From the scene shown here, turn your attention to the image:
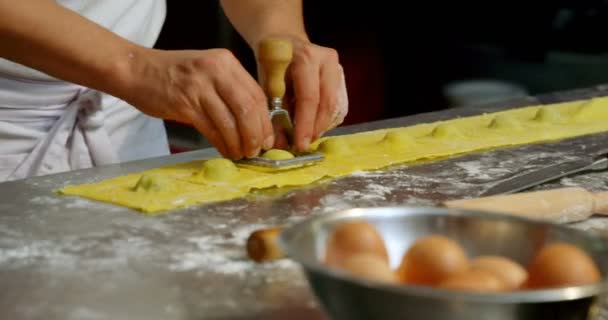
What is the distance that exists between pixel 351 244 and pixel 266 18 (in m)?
0.92

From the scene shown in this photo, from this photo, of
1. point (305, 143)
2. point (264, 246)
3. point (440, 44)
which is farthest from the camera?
point (440, 44)

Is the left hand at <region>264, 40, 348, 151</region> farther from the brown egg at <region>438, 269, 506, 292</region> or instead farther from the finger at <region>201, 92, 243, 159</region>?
the brown egg at <region>438, 269, 506, 292</region>

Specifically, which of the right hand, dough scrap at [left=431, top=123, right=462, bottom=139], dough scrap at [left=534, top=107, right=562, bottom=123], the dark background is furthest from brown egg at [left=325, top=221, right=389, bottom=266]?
the dark background

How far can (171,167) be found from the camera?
1.28 m

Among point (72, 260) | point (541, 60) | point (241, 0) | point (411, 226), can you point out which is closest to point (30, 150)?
point (241, 0)

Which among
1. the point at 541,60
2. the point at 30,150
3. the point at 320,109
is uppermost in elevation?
the point at 320,109

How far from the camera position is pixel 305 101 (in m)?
1.32

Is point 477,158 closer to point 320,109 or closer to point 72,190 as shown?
point 320,109

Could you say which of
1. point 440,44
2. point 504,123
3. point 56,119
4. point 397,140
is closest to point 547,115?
point 504,123

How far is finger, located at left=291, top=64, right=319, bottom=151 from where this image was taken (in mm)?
1300

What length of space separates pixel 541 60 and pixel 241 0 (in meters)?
2.20

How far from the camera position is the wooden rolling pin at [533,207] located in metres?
0.86

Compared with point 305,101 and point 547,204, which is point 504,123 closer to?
point 305,101

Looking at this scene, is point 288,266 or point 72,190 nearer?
point 288,266
